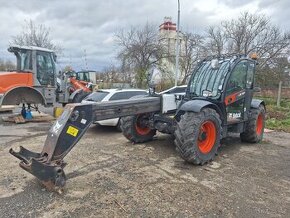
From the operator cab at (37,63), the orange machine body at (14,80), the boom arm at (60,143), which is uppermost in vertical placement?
the operator cab at (37,63)

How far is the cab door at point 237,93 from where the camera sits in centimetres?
694

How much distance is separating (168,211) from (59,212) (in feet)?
4.82

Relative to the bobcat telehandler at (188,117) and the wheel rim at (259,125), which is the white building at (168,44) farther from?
the bobcat telehandler at (188,117)

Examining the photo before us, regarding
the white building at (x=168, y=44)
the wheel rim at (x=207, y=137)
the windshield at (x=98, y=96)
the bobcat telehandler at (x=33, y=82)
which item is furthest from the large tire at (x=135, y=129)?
the white building at (x=168, y=44)

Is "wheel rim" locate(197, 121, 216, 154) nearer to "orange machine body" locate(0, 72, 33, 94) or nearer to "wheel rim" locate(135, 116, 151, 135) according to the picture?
"wheel rim" locate(135, 116, 151, 135)

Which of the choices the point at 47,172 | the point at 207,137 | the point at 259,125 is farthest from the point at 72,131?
the point at 259,125

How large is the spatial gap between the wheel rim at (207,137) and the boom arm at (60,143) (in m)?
2.09

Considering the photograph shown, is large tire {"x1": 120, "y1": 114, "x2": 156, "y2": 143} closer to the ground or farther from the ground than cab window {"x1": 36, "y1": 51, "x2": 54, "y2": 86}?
closer to the ground

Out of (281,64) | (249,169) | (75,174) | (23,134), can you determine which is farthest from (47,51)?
(281,64)

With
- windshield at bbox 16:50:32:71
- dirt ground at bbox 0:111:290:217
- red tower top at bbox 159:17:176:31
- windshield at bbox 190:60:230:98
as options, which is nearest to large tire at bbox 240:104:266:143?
dirt ground at bbox 0:111:290:217

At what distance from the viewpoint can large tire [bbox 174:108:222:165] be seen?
576 centimetres

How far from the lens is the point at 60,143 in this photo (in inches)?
180

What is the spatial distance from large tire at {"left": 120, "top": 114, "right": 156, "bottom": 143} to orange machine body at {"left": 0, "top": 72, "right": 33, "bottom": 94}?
5632mm

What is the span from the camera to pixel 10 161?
6.07 metres
